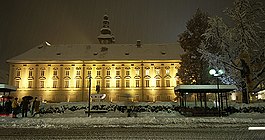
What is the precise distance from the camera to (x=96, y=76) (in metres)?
69.6

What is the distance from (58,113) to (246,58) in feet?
77.9

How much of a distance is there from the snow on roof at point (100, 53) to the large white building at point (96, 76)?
0.27 m

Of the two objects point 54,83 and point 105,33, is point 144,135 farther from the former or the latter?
point 105,33

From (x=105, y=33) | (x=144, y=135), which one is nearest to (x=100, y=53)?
(x=105, y=33)

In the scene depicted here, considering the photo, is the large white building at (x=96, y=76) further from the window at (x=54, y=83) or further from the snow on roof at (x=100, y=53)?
the snow on roof at (x=100, y=53)

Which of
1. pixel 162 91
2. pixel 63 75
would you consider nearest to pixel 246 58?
pixel 162 91

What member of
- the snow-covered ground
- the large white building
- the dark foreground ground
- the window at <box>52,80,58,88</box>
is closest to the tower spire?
the large white building

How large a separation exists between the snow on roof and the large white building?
272mm

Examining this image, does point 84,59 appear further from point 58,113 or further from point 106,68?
point 58,113

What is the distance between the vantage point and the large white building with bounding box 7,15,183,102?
68750 mm

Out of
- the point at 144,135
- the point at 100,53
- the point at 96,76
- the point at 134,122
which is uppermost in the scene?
the point at 100,53

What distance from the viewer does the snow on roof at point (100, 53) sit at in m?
70.8

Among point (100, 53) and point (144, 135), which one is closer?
point (144, 135)

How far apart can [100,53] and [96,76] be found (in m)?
7.68
